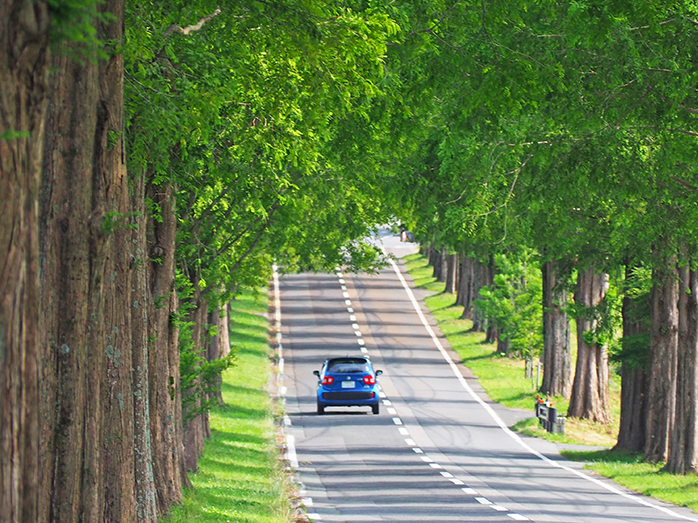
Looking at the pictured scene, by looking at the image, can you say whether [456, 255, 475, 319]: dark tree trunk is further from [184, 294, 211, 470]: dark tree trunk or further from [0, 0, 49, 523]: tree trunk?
[0, 0, 49, 523]: tree trunk

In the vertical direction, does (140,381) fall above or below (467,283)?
below

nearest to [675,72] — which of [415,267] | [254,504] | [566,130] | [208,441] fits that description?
[566,130]

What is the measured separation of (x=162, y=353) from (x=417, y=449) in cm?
1505

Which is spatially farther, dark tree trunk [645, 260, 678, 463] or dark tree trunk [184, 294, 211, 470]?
dark tree trunk [645, 260, 678, 463]

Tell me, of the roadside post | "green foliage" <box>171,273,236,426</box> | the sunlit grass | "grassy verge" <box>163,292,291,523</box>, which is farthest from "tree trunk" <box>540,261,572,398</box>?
"green foliage" <box>171,273,236,426</box>

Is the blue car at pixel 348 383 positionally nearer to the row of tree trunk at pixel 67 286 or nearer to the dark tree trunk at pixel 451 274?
the row of tree trunk at pixel 67 286

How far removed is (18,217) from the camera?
5.27m

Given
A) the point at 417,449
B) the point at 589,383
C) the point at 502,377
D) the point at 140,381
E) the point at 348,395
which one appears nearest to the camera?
the point at 140,381

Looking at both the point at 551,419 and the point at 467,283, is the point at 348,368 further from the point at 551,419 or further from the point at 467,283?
the point at 467,283

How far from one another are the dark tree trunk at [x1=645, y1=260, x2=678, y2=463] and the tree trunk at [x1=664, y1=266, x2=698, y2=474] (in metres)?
1.38

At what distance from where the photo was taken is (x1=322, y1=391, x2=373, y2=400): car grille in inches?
1358

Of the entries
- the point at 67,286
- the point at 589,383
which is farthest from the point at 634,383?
the point at 67,286

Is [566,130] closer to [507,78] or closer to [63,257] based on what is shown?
[507,78]

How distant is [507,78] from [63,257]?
7.11 m
